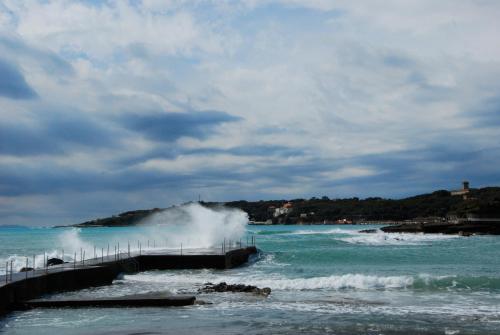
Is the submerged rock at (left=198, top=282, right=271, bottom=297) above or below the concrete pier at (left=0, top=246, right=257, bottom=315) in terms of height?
below

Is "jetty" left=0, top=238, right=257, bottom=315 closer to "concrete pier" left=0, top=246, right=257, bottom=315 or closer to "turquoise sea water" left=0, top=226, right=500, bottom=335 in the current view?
"concrete pier" left=0, top=246, right=257, bottom=315

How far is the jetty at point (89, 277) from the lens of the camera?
55.6ft

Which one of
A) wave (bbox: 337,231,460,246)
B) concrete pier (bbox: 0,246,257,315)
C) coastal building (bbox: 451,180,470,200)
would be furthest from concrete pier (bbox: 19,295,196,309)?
coastal building (bbox: 451,180,470,200)

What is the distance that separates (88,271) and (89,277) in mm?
226

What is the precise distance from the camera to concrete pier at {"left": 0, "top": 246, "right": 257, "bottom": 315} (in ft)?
56.2

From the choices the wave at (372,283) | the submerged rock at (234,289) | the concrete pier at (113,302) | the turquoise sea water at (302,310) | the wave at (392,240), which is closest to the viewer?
the turquoise sea water at (302,310)

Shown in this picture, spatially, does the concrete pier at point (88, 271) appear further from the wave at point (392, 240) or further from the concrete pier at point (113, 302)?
the wave at point (392, 240)

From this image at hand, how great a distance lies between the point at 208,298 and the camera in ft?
61.0

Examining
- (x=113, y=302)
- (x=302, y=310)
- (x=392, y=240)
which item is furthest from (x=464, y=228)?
(x=113, y=302)

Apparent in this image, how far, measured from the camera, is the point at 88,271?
22312 mm

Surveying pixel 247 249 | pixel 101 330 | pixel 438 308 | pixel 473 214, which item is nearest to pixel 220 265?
pixel 247 249

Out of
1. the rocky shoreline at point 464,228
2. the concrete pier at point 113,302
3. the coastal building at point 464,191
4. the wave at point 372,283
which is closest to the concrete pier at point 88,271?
the concrete pier at point 113,302

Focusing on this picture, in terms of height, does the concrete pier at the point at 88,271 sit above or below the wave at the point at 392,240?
above

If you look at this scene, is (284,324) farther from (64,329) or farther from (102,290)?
(102,290)
